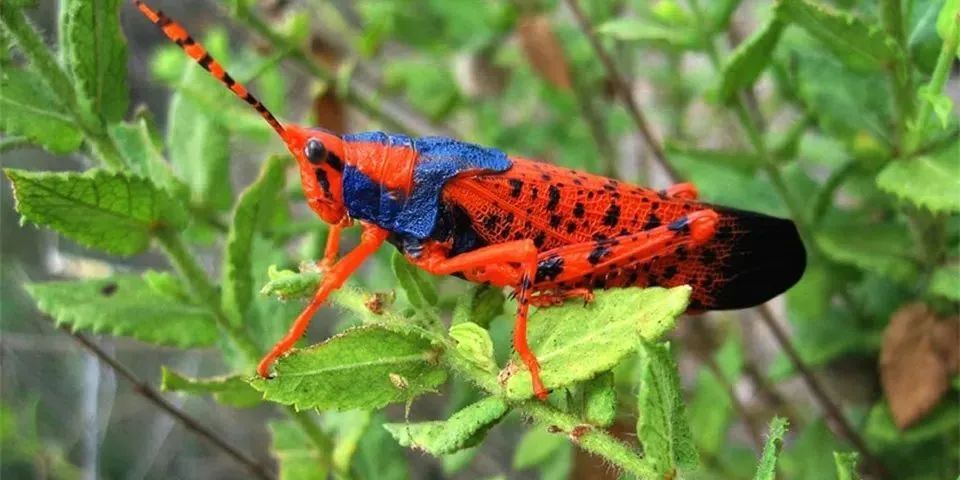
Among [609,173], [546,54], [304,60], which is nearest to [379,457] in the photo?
[304,60]

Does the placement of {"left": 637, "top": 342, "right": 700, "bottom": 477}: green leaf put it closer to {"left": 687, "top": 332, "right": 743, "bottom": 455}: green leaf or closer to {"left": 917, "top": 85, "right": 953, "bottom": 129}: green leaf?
{"left": 917, "top": 85, "right": 953, "bottom": 129}: green leaf

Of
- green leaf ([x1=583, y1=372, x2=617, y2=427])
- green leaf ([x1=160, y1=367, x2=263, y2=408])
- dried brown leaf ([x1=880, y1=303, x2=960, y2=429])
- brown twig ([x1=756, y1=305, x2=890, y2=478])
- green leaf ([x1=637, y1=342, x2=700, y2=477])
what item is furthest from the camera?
brown twig ([x1=756, y1=305, x2=890, y2=478])

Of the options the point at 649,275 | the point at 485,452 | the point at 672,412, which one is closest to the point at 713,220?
the point at 649,275

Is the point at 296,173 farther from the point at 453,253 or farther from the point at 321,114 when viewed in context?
the point at 453,253

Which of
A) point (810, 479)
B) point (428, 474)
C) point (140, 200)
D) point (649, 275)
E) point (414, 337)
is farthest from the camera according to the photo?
point (428, 474)

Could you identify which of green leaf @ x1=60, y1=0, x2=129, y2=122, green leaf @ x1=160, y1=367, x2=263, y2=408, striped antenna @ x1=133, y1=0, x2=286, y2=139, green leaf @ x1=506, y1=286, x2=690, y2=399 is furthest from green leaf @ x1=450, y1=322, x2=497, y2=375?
green leaf @ x1=60, y1=0, x2=129, y2=122

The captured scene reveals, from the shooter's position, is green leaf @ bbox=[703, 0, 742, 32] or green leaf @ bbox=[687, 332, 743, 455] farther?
green leaf @ bbox=[687, 332, 743, 455]

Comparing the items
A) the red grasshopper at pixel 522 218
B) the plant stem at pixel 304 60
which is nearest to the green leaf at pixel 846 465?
the red grasshopper at pixel 522 218
